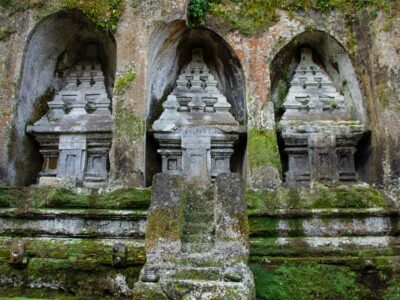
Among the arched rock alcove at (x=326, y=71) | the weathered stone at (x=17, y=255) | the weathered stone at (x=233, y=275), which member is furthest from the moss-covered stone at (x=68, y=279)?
the arched rock alcove at (x=326, y=71)

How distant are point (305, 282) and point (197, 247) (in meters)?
1.56

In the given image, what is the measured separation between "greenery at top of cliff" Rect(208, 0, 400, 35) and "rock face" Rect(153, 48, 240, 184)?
1685mm

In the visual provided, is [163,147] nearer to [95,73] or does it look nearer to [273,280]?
[95,73]

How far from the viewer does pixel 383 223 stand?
691 centimetres

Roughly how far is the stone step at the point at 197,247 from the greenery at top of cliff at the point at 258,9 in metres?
5.70

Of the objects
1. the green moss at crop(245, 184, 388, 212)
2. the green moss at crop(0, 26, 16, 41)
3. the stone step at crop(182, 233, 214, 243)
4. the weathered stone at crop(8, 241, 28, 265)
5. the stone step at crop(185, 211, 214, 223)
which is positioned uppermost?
the green moss at crop(0, 26, 16, 41)

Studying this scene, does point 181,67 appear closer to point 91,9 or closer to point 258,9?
point 258,9

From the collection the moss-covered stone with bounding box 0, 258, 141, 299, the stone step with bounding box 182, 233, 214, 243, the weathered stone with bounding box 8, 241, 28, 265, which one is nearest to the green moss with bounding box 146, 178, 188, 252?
the stone step with bounding box 182, 233, 214, 243

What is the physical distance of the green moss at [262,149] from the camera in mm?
8672

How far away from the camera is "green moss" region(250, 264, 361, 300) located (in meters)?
5.75

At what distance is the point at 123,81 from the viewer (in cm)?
903

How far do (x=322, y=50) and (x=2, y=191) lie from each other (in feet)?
24.2

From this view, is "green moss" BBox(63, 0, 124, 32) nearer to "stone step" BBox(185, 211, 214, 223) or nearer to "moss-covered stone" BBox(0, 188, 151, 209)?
"moss-covered stone" BBox(0, 188, 151, 209)

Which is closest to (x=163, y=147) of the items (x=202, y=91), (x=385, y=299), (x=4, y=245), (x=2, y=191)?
(x=202, y=91)
